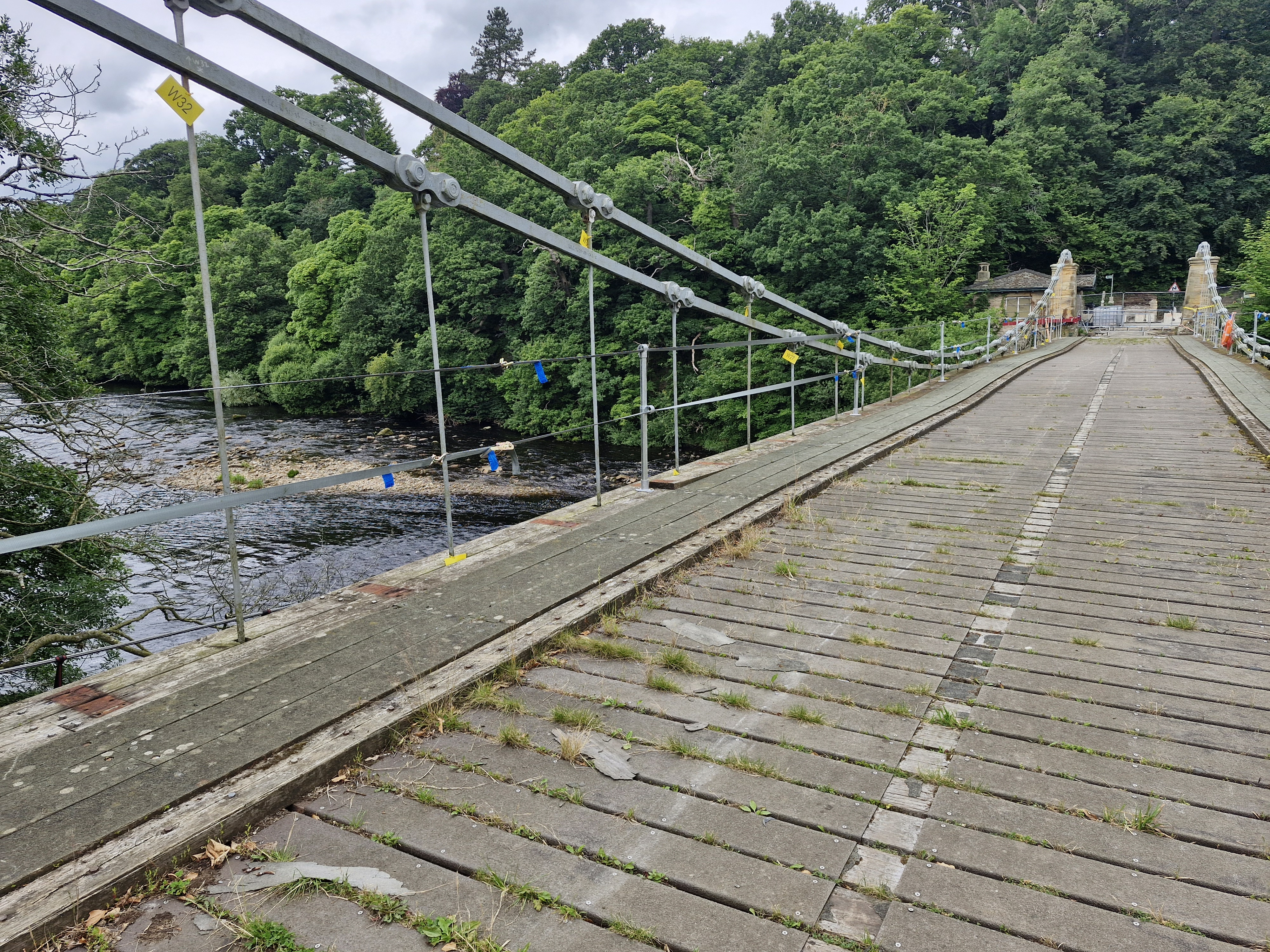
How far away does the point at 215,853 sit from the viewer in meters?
1.79

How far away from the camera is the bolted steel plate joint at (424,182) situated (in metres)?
3.55

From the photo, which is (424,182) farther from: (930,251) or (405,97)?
(930,251)

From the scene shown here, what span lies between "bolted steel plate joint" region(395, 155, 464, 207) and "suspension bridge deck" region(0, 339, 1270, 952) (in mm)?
1659

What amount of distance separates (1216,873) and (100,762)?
2.57 metres

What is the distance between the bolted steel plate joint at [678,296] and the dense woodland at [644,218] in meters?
3.07

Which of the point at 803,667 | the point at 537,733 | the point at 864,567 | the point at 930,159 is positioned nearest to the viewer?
the point at 537,733

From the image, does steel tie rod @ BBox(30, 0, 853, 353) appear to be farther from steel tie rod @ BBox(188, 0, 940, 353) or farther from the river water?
the river water

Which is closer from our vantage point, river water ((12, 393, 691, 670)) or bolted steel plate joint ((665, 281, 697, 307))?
bolted steel plate joint ((665, 281, 697, 307))

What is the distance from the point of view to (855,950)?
151cm

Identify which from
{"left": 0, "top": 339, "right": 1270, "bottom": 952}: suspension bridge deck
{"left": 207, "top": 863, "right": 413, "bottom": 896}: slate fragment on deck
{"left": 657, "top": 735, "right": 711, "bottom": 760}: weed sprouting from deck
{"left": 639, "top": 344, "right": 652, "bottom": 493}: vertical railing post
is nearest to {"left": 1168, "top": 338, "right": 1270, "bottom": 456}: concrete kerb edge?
{"left": 0, "top": 339, "right": 1270, "bottom": 952}: suspension bridge deck

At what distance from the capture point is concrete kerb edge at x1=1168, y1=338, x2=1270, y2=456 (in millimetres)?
6699

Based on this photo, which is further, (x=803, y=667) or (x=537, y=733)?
(x=803, y=667)

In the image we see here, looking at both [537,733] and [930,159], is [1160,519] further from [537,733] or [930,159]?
[930,159]

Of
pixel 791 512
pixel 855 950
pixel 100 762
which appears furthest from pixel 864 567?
pixel 100 762
